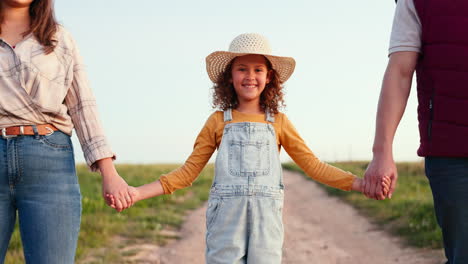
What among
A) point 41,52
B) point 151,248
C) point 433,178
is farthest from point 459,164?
point 151,248

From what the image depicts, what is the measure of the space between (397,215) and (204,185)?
279 inches

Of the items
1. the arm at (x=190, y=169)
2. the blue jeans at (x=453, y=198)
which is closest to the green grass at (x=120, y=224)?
the arm at (x=190, y=169)

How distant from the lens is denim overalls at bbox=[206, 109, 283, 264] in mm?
4281

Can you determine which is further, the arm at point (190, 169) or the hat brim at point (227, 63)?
the hat brim at point (227, 63)

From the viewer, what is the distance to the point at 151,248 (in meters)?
8.86

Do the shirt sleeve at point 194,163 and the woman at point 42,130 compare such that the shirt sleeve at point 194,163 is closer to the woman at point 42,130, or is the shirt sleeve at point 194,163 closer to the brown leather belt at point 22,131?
the woman at point 42,130

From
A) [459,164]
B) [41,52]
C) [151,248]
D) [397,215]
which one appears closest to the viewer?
[459,164]

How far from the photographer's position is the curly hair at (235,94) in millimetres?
4688

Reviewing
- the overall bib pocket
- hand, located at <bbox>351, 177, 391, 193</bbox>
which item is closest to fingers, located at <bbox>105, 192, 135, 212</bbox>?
the overall bib pocket

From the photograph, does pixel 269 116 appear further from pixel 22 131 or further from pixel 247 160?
pixel 22 131

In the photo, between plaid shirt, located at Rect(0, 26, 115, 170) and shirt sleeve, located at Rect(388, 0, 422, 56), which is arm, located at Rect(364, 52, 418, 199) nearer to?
shirt sleeve, located at Rect(388, 0, 422, 56)

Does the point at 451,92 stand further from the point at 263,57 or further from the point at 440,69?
the point at 263,57

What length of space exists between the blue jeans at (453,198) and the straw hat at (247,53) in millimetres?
1615

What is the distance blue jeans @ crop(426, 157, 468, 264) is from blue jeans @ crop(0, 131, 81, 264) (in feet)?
6.90
